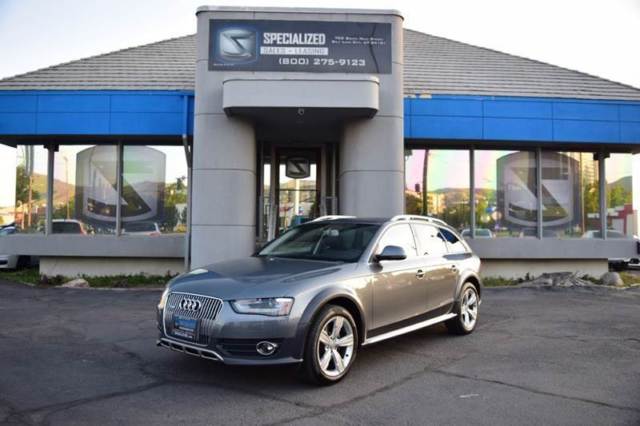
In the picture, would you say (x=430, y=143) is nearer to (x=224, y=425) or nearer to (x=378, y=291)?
(x=378, y=291)

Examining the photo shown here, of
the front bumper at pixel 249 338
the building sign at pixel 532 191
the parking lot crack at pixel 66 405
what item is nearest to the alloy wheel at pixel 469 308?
the front bumper at pixel 249 338

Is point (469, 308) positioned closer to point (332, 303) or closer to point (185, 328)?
point (332, 303)

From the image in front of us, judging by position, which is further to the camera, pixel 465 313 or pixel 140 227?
Result: pixel 140 227

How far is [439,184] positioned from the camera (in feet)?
48.5

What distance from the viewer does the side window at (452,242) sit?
749cm

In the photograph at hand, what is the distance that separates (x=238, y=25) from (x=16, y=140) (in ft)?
23.5

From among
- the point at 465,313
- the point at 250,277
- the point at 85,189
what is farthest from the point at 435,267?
the point at 85,189

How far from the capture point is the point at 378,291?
5.72 m

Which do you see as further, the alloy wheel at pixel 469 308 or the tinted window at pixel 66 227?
the tinted window at pixel 66 227

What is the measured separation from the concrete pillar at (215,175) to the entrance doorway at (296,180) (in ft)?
12.2

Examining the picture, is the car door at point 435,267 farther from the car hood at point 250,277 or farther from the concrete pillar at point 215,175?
the concrete pillar at point 215,175

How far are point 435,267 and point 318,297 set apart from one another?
2.36 meters

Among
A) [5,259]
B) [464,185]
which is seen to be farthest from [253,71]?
[5,259]

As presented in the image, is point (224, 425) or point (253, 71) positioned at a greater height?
point (253, 71)
